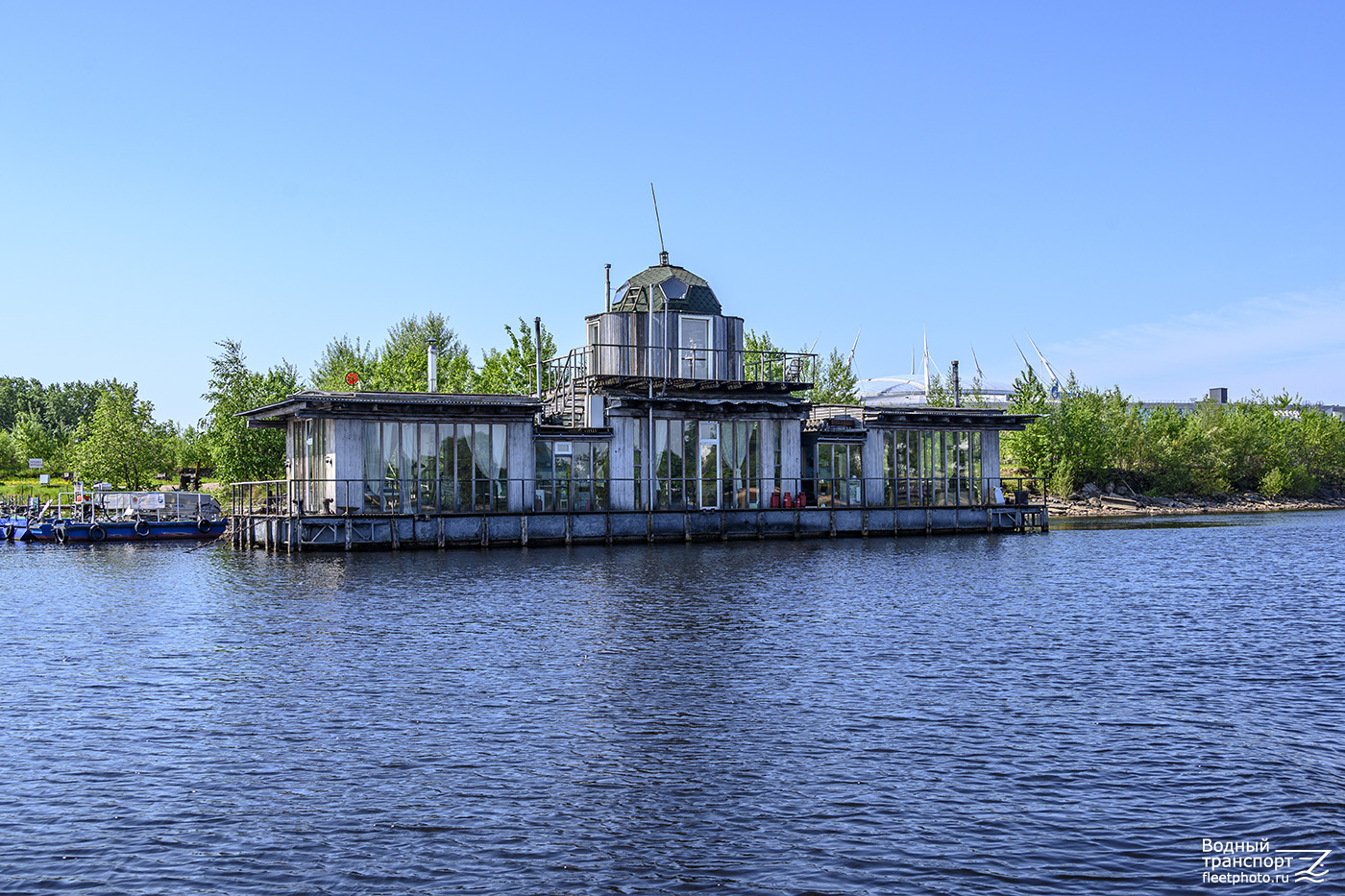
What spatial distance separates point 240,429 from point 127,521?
1109 centimetres

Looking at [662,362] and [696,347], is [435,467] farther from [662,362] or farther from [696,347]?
[696,347]

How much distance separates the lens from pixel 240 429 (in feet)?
225

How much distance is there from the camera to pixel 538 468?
167 ft

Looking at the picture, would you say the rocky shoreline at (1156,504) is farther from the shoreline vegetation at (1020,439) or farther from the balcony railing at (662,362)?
the balcony railing at (662,362)

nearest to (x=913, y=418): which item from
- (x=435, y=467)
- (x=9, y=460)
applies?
(x=435, y=467)

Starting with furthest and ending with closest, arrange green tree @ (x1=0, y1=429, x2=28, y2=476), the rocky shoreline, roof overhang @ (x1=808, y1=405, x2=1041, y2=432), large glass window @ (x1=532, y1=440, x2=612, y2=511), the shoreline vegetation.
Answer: green tree @ (x1=0, y1=429, x2=28, y2=476) → the rocky shoreline → the shoreline vegetation → roof overhang @ (x1=808, y1=405, x2=1041, y2=432) → large glass window @ (x1=532, y1=440, x2=612, y2=511)

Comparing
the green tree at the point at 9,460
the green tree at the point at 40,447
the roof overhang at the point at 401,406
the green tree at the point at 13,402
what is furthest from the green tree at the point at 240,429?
the green tree at the point at 13,402

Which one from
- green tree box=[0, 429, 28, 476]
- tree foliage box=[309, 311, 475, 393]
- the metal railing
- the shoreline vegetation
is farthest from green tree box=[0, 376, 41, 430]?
the metal railing

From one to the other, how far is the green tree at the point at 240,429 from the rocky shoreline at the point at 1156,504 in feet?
204

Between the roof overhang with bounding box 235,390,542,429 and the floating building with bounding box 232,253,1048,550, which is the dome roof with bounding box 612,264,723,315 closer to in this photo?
the floating building with bounding box 232,253,1048,550

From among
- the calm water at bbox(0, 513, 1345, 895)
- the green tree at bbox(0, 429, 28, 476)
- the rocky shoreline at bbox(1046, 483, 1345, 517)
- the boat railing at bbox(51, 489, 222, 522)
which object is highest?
the green tree at bbox(0, 429, 28, 476)

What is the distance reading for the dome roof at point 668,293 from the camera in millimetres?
53781

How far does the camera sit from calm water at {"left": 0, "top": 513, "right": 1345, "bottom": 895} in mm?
11883

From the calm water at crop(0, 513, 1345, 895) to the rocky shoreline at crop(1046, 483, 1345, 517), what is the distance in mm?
71825
